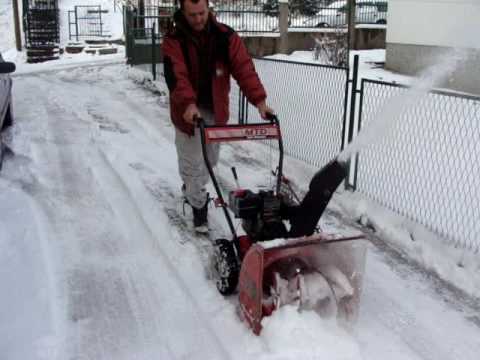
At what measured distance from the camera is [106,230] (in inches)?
203

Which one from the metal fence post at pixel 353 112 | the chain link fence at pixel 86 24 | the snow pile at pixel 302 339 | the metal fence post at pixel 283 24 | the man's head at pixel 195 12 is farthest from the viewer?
the chain link fence at pixel 86 24

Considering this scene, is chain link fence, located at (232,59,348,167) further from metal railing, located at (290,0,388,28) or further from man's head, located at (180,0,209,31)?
metal railing, located at (290,0,388,28)

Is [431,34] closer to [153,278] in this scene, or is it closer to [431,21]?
[431,21]

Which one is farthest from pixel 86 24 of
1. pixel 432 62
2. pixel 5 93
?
pixel 5 93

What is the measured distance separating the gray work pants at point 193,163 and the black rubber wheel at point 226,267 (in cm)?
100

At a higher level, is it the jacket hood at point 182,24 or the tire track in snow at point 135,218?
the jacket hood at point 182,24

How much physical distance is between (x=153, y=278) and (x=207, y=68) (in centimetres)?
167

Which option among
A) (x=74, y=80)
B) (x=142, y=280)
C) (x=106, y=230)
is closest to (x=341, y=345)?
(x=142, y=280)

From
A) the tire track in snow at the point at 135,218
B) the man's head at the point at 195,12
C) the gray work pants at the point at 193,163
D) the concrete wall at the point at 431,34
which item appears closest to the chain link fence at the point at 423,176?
the gray work pants at the point at 193,163

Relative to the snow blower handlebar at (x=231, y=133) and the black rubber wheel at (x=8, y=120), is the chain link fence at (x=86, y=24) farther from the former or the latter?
the snow blower handlebar at (x=231, y=133)

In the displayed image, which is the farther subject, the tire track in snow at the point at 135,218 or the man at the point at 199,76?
the man at the point at 199,76

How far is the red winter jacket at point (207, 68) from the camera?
431cm

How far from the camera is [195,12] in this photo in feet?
13.9

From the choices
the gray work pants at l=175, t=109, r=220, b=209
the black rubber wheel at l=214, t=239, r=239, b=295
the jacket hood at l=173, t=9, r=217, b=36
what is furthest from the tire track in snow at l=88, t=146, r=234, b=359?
the jacket hood at l=173, t=9, r=217, b=36
